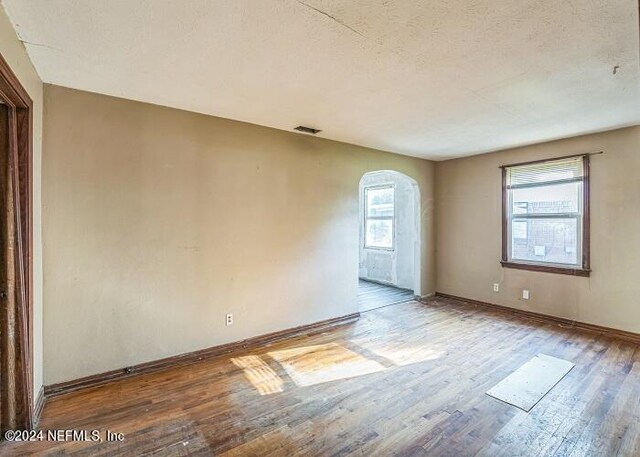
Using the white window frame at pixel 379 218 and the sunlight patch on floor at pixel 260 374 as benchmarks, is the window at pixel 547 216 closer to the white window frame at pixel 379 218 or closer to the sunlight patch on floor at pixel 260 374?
the white window frame at pixel 379 218

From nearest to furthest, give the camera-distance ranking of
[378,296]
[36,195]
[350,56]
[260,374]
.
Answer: [350,56] → [36,195] → [260,374] → [378,296]

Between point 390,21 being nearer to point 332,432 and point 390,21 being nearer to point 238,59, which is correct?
point 238,59

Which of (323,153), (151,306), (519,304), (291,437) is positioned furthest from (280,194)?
(519,304)

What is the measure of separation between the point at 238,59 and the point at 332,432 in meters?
2.52

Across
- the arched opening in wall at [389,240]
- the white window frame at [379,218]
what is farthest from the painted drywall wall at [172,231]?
the white window frame at [379,218]

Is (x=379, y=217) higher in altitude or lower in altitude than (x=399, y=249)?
higher

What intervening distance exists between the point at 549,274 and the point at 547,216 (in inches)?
31.1

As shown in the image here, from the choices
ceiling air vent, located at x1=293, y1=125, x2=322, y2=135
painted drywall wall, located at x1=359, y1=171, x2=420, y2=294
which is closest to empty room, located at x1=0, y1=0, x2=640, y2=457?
ceiling air vent, located at x1=293, y1=125, x2=322, y2=135

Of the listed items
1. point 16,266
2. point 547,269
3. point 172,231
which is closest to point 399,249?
point 547,269

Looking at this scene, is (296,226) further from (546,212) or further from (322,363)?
(546,212)

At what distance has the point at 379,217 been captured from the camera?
6906 mm

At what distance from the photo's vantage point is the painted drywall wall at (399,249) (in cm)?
602

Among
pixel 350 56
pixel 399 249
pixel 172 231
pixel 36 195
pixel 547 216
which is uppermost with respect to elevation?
pixel 350 56

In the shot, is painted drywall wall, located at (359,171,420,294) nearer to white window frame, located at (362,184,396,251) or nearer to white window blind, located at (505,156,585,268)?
white window frame, located at (362,184,396,251)
